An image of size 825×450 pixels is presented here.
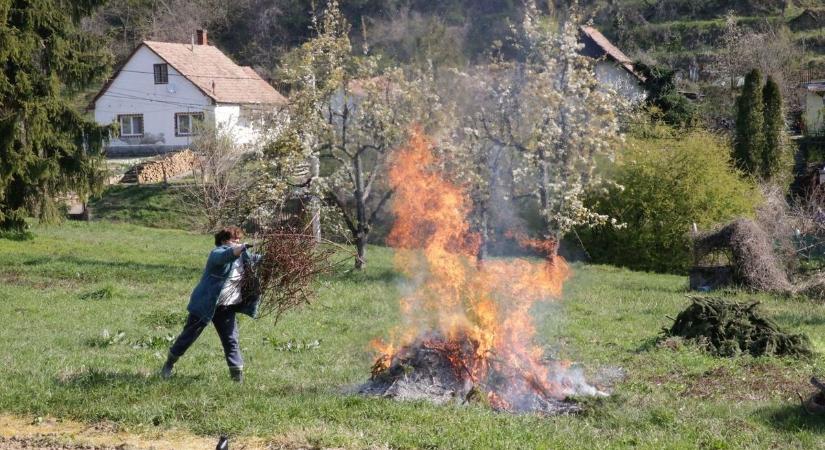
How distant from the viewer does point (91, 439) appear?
8500 millimetres

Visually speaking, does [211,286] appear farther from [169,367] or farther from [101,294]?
[101,294]

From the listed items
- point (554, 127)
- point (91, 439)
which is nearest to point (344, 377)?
point (91, 439)

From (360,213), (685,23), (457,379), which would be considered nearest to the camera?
(457,379)

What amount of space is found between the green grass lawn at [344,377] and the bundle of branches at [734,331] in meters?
0.34

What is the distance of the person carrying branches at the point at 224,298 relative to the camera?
10.3 meters

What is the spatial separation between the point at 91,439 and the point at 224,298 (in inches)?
94.3

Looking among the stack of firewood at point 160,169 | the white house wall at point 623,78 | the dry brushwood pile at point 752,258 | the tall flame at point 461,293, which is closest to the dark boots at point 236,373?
the tall flame at point 461,293

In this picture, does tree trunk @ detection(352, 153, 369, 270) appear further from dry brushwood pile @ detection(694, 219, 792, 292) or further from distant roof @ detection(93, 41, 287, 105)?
distant roof @ detection(93, 41, 287, 105)

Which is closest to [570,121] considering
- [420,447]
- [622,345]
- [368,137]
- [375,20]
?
[368,137]

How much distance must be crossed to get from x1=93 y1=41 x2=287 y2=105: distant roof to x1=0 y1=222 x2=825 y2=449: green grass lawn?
33143 mm

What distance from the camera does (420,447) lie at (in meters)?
7.97

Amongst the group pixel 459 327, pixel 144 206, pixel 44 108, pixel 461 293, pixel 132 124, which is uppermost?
pixel 44 108

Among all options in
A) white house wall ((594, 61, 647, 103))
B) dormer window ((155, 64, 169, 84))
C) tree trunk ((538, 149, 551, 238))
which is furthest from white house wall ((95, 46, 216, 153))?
tree trunk ((538, 149, 551, 238))

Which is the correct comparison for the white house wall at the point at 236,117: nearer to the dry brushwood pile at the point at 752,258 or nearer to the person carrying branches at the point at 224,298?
the dry brushwood pile at the point at 752,258
